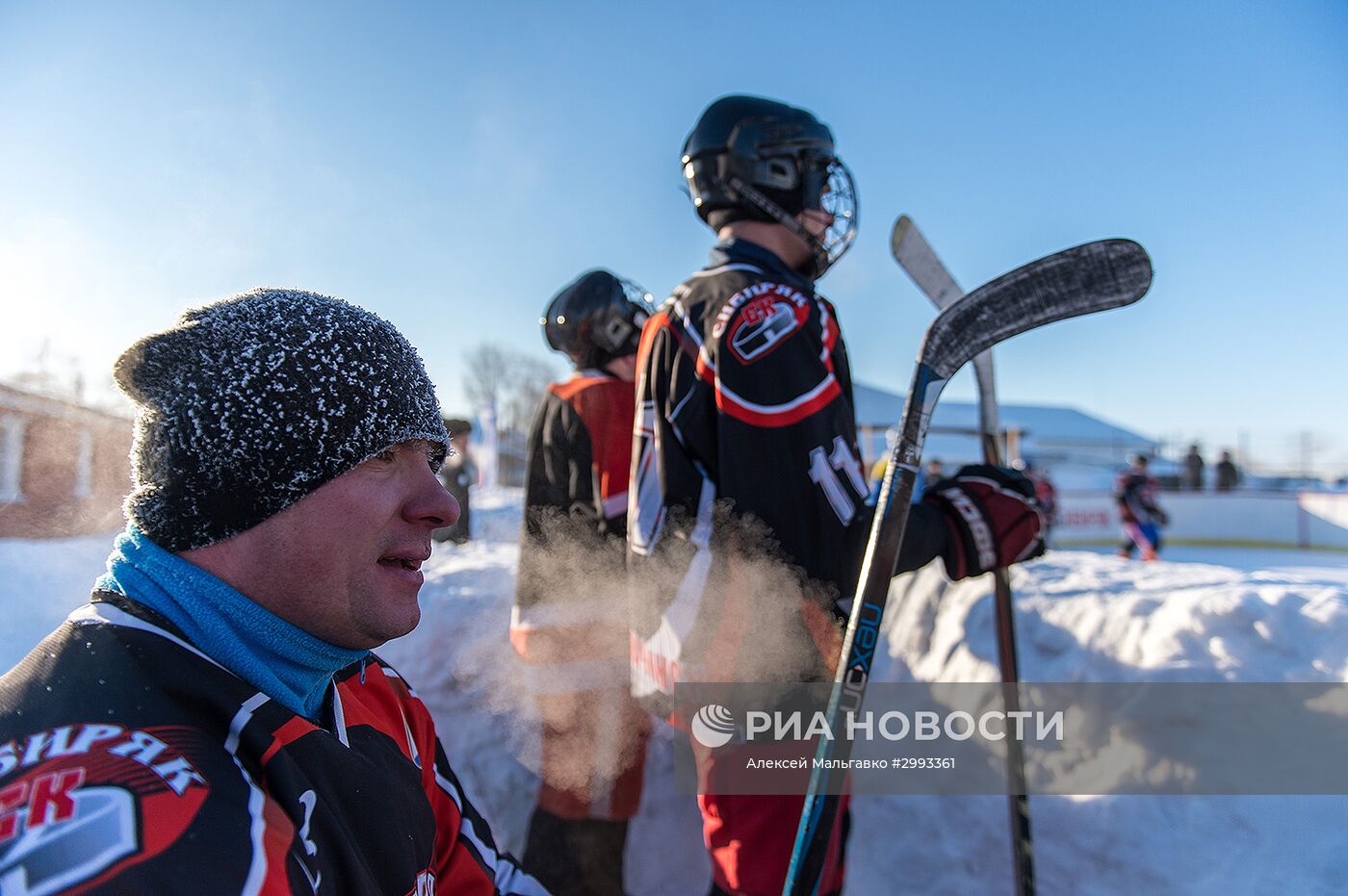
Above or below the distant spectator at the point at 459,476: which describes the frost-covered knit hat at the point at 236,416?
below

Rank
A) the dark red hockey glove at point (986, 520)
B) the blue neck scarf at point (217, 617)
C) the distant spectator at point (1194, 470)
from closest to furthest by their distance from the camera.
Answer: the blue neck scarf at point (217, 617) < the dark red hockey glove at point (986, 520) < the distant spectator at point (1194, 470)

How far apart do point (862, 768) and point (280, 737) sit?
268 centimetres

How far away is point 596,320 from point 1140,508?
11679mm

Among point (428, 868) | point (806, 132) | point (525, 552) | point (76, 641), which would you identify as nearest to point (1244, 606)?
point (806, 132)

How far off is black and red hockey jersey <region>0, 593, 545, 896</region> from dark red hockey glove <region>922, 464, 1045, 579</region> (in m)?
1.34

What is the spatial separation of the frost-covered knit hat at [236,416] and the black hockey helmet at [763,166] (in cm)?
130

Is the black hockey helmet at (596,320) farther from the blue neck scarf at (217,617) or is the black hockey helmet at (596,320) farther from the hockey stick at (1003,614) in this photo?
the blue neck scarf at (217,617)

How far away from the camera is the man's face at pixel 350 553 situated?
2.86 feet

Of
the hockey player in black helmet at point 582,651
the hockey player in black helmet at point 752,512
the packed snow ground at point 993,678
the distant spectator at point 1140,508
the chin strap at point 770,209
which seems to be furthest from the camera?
the distant spectator at point 1140,508

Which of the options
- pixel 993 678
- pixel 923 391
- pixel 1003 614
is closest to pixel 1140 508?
pixel 993 678

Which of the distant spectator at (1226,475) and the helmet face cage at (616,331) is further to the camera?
the distant spectator at (1226,475)

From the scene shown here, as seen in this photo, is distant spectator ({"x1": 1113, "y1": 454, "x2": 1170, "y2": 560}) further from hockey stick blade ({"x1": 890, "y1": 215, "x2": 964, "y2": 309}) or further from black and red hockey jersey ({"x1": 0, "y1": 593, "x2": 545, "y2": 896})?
black and red hockey jersey ({"x1": 0, "y1": 593, "x2": 545, "y2": 896})

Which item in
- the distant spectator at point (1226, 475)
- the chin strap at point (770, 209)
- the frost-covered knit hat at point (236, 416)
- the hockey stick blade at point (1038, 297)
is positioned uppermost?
the distant spectator at point (1226, 475)

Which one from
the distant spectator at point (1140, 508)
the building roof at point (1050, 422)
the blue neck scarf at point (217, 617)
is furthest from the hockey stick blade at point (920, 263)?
the building roof at point (1050, 422)
